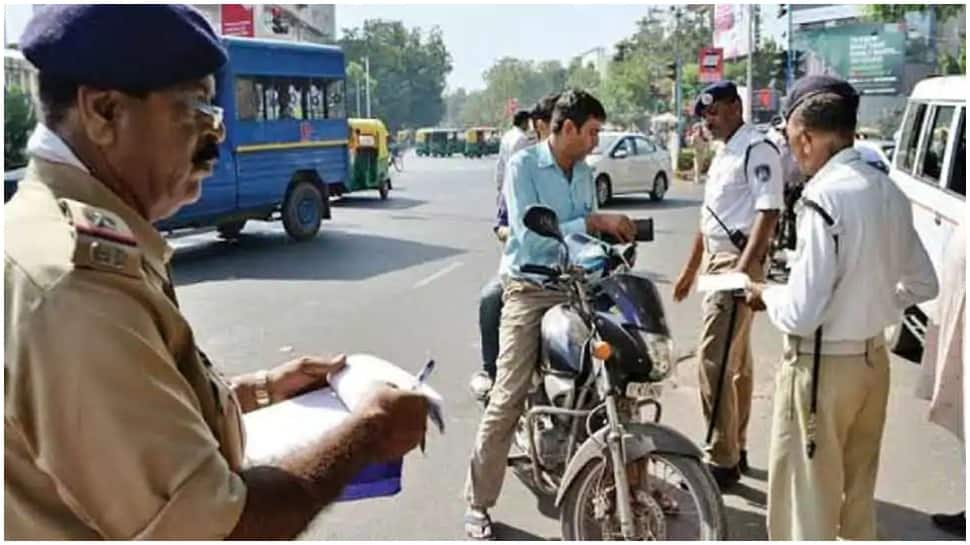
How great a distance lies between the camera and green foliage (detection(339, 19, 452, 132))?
39.1 m

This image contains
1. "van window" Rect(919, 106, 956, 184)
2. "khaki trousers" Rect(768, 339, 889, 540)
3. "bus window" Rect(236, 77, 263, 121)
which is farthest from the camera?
"bus window" Rect(236, 77, 263, 121)

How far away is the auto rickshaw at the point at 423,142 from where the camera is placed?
4641 centimetres

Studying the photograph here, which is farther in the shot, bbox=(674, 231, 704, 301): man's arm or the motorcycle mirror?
bbox=(674, 231, 704, 301): man's arm

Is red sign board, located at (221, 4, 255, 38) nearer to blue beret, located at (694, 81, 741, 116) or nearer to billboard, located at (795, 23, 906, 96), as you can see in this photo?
billboard, located at (795, 23, 906, 96)

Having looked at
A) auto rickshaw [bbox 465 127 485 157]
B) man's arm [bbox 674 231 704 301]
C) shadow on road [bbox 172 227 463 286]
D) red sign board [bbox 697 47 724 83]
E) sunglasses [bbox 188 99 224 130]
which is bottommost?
shadow on road [bbox 172 227 463 286]

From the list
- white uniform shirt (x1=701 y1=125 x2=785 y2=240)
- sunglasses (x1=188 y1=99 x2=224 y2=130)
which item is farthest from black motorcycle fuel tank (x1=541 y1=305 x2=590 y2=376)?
sunglasses (x1=188 y1=99 x2=224 y2=130)

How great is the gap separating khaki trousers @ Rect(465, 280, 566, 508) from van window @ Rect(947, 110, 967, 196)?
11.2 feet

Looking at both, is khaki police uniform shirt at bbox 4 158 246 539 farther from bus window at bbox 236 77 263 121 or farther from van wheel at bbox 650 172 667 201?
van wheel at bbox 650 172 667 201

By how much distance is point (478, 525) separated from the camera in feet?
12.7

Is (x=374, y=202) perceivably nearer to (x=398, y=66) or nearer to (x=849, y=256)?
(x=849, y=256)

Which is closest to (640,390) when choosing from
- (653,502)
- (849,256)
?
(653,502)

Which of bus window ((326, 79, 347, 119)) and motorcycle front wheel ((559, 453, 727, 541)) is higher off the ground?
bus window ((326, 79, 347, 119))

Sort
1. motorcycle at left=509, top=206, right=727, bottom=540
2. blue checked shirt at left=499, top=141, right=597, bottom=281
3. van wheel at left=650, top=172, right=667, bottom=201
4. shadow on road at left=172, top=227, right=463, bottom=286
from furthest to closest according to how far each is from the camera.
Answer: van wheel at left=650, top=172, right=667, bottom=201 < shadow on road at left=172, top=227, right=463, bottom=286 < blue checked shirt at left=499, top=141, right=597, bottom=281 < motorcycle at left=509, top=206, right=727, bottom=540

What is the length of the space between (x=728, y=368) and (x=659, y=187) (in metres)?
15.4
